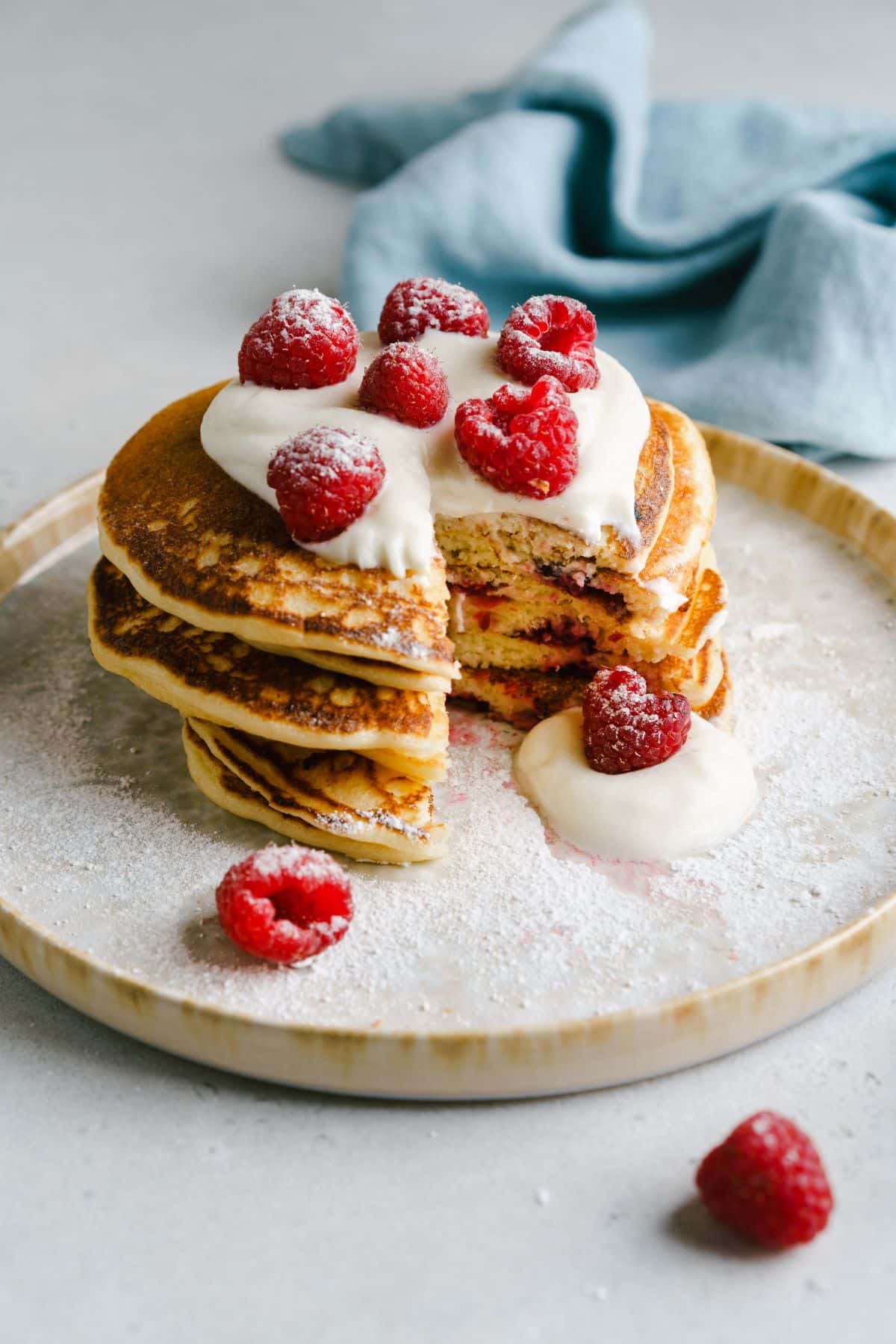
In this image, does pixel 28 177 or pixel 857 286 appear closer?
pixel 857 286

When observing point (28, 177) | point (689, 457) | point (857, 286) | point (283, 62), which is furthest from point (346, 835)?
point (283, 62)

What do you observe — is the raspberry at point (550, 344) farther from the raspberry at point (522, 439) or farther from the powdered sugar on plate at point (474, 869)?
the powdered sugar on plate at point (474, 869)

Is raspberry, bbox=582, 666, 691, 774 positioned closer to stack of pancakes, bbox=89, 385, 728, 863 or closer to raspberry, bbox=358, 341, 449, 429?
stack of pancakes, bbox=89, 385, 728, 863

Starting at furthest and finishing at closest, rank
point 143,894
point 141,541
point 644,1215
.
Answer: point 141,541, point 143,894, point 644,1215

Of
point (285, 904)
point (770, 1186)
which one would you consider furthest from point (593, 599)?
point (770, 1186)

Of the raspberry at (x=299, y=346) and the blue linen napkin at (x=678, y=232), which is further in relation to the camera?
the blue linen napkin at (x=678, y=232)

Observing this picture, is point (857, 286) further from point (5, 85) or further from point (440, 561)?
point (5, 85)

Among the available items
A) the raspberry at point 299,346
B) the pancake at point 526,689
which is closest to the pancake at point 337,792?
the pancake at point 526,689
